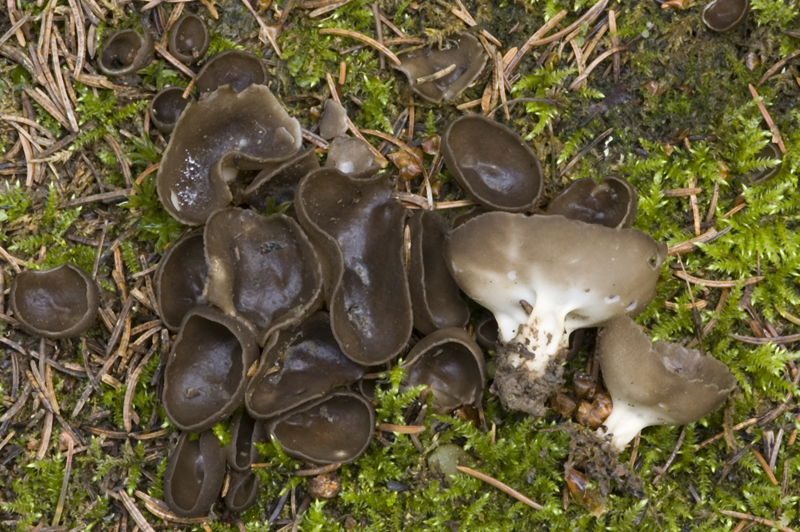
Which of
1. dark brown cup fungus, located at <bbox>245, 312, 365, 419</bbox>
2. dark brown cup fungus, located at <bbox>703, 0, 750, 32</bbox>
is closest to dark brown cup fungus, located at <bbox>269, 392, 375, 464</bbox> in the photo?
dark brown cup fungus, located at <bbox>245, 312, 365, 419</bbox>

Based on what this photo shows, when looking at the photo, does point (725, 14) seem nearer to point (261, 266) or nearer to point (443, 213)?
point (443, 213)

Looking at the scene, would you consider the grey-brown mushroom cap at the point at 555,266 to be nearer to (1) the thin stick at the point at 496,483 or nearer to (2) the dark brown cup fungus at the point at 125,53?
(1) the thin stick at the point at 496,483

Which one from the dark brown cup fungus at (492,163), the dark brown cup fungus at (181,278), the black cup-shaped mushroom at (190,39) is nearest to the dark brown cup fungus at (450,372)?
the dark brown cup fungus at (492,163)

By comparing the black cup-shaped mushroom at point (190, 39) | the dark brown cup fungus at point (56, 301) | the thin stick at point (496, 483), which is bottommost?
the thin stick at point (496, 483)

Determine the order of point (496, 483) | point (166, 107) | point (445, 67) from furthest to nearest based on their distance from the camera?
point (445, 67) → point (166, 107) → point (496, 483)

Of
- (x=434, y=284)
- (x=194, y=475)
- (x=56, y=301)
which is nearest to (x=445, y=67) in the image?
(x=434, y=284)

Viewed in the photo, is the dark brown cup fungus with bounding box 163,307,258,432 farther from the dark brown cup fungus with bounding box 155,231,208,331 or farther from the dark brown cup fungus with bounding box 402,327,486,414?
the dark brown cup fungus with bounding box 402,327,486,414
